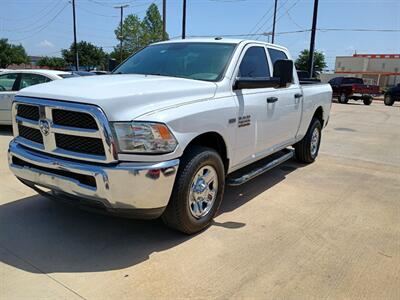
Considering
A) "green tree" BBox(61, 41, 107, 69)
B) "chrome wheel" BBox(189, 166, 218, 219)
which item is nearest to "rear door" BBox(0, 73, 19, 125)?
"chrome wheel" BBox(189, 166, 218, 219)

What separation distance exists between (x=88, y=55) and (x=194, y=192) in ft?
300

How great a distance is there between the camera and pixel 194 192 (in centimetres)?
370

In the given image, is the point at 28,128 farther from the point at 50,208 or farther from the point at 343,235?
the point at 343,235

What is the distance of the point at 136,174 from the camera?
10.0 ft

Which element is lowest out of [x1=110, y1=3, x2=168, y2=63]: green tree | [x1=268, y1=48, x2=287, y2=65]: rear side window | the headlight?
the headlight

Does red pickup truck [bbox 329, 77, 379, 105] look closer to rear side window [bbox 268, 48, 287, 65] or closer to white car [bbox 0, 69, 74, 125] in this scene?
white car [bbox 0, 69, 74, 125]

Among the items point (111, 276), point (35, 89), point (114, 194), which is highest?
point (35, 89)

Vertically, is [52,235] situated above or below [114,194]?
below

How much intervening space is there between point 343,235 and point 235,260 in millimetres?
1306

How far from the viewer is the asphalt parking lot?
2.94 m

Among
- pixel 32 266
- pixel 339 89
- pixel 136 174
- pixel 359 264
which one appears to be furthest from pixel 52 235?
pixel 339 89

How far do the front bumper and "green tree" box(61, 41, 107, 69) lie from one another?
280 ft

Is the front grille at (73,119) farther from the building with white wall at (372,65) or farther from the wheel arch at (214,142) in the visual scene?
the building with white wall at (372,65)

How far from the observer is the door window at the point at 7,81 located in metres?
9.25
